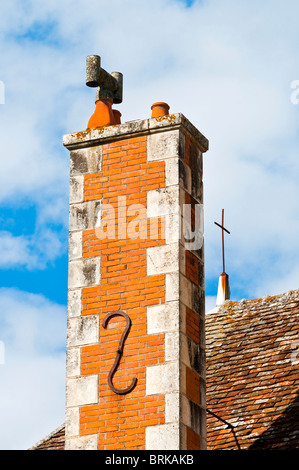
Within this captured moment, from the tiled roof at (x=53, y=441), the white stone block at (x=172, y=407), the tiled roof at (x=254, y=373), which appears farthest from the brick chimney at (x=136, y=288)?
the tiled roof at (x=53, y=441)

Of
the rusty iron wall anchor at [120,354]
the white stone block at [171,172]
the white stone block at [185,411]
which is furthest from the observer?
the white stone block at [171,172]

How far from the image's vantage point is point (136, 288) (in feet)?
34.4

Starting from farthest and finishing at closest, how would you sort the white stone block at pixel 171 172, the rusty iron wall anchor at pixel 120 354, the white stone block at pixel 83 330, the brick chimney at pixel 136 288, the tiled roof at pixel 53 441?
the tiled roof at pixel 53 441 < the white stone block at pixel 171 172 < the white stone block at pixel 83 330 < the rusty iron wall anchor at pixel 120 354 < the brick chimney at pixel 136 288

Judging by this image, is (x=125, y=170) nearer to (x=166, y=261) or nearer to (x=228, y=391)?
(x=166, y=261)

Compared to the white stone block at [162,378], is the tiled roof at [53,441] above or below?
above

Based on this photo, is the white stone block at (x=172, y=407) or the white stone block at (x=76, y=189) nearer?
the white stone block at (x=172, y=407)

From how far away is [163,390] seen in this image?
998 cm

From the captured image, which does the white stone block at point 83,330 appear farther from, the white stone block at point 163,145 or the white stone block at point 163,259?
the white stone block at point 163,145

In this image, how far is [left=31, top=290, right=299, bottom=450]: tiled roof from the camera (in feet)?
37.3

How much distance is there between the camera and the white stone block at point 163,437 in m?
9.77

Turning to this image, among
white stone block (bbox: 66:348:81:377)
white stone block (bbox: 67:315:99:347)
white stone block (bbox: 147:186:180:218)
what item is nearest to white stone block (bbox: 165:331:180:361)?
white stone block (bbox: 67:315:99:347)

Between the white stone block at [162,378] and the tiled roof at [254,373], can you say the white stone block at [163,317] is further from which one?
the tiled roof at [254,373]

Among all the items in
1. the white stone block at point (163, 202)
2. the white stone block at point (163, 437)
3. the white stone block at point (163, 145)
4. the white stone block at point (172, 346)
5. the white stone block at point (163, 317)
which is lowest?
the white stone block at point (163, 437)

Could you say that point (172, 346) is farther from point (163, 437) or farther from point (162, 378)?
point (163, 437)
